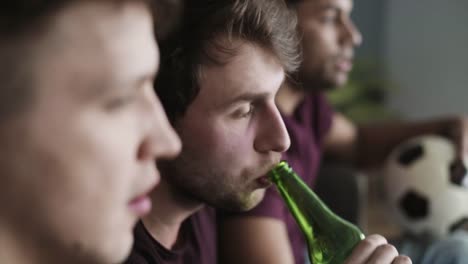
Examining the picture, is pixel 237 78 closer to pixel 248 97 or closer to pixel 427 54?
pixel 248 97

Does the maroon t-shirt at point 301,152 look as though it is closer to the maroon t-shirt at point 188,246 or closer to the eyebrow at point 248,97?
the maroon t-shirt at point 188,246

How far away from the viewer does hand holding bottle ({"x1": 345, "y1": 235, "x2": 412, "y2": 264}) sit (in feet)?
2.49

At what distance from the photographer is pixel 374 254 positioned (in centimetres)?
77

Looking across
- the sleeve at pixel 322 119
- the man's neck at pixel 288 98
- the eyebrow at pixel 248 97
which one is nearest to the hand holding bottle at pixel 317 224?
the eyebrow at pixel 248 97

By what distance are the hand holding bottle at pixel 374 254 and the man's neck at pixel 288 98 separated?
0.59 m

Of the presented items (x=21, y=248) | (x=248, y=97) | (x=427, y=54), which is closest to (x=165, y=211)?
(x=248, y=97)

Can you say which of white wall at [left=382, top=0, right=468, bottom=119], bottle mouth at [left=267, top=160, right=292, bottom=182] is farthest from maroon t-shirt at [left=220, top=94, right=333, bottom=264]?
white wall at [left=382, top=0, right=468, bottom=119]

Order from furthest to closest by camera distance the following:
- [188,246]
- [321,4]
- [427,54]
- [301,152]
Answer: [427,54], [321,4], [301,152], [188,246]

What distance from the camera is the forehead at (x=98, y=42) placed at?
0.49 m

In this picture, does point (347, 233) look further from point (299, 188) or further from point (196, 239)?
point (196, 239)

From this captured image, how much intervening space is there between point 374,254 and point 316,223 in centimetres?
11

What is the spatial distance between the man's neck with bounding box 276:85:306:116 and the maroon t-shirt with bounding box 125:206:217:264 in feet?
1.37

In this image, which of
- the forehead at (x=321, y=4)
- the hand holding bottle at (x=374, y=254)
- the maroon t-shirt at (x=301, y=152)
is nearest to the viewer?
the hand holding bottle at (x=374, y=254)

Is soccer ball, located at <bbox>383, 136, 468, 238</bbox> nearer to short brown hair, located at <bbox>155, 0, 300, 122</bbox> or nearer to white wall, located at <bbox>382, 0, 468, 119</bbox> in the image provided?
short brown hair, located at <bbox>155, 0, 300, 122</bbox>
